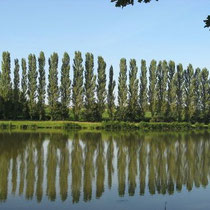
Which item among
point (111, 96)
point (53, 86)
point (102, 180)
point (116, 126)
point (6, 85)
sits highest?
point (53, 86)

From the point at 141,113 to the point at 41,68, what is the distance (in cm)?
2099

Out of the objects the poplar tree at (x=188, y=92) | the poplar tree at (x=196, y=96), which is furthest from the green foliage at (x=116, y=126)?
the poplar tree at (x=196, y=96)

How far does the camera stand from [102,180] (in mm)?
15156

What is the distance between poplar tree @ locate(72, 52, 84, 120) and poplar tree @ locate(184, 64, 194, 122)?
21.3 metres

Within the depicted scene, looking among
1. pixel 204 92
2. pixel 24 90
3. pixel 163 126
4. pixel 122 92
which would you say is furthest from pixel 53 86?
pixel 204 92

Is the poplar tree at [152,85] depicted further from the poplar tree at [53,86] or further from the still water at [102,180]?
the still water at [102,180]

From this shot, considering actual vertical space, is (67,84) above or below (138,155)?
above

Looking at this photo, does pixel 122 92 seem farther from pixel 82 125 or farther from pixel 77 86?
pixel 82 125

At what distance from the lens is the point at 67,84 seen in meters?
61.7

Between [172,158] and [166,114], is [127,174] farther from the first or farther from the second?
[166,114]

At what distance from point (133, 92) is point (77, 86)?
35.6ft

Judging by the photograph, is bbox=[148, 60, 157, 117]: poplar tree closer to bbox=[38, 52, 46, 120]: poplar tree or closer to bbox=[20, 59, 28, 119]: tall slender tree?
bbox=[38, 52, 46, 120]: poplar tree

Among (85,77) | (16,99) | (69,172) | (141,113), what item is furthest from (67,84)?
(69,172)

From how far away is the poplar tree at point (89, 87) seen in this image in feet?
194
